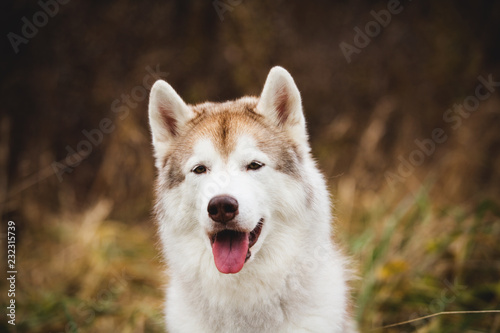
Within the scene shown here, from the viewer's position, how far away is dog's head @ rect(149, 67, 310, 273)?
2570 millimetres

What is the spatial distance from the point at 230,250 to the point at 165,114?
119cm

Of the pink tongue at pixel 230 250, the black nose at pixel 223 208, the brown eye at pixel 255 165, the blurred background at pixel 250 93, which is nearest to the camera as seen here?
the black nose at pixel 223 208

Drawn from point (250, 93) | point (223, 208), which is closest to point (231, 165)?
point (223, 208)

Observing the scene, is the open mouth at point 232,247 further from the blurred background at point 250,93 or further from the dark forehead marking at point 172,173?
the blurred background at point 250,93

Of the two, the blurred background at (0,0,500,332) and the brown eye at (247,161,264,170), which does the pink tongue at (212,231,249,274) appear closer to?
the brown eye at (247,161,264,170)

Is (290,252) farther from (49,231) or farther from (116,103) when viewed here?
(116,103)

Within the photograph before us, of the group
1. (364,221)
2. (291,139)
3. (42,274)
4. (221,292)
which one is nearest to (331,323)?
(221,292)

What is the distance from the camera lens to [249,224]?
2.54 m

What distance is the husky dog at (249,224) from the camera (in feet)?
8.65

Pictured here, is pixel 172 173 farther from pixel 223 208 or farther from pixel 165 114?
pixel 223 208

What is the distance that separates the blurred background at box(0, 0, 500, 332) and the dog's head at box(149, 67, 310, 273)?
6.28ft

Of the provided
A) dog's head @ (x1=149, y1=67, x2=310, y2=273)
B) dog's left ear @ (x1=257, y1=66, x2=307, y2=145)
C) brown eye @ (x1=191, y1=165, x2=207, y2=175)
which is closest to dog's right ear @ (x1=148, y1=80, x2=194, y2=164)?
dog's head @ (x1=149, y1=67, x2=310, y2=273)

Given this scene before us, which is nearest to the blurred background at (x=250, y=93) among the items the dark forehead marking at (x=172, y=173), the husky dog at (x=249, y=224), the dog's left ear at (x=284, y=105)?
the husky dog at (x=249, y=224)

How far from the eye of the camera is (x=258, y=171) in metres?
2.78
